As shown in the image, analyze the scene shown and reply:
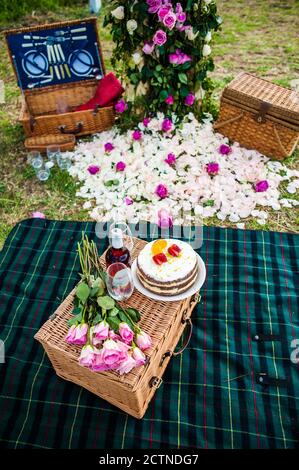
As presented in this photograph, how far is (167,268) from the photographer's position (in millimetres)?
2592

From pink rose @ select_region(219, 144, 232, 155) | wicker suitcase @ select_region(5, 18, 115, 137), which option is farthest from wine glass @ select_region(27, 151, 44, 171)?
pink rose @ select_region(219, 144, 232, 155)

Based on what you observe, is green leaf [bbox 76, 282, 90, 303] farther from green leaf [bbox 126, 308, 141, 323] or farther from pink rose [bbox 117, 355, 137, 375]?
pink rose [bbox 117, 355, 137, 375]

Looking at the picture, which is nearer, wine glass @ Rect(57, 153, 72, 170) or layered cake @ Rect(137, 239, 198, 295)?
layered cake @ Rect(137, 239, 198, 295)

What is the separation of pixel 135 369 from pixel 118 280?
555 mm

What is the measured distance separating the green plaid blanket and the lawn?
63cm

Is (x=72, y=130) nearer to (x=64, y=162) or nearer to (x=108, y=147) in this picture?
(x=64, y=162)

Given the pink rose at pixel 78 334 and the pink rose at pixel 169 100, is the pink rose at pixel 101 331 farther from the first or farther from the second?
the pink rose at pixel 169 100

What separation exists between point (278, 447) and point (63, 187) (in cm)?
354

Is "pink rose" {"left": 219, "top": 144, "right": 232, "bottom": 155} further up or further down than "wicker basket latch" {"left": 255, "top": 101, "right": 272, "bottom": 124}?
further down

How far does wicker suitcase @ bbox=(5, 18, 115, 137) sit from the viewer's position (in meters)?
4.86

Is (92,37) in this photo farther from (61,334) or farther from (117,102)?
(61,334)

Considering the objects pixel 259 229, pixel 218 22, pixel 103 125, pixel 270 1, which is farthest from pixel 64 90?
pixel 270 1

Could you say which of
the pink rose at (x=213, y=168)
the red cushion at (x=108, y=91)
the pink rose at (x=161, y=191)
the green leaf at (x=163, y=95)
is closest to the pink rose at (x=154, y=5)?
the green leaf at (x=163, y=95)

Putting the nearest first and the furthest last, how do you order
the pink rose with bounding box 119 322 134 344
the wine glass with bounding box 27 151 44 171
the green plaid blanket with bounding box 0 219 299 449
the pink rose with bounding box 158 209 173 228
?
the pink rose with bounding box 119 322 134 344 → the green plaid blanket with bounding box 0 219 299 449 → the pink rose with bounding box 158 209 173 228 → the wine glass with bounding box 27 151 44 171
